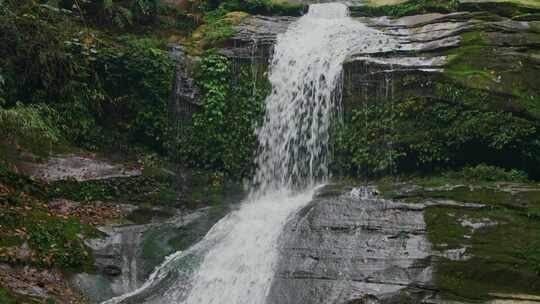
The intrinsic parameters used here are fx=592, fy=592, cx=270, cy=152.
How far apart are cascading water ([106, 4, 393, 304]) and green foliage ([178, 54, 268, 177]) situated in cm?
35

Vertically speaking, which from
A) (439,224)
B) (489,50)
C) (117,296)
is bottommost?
(117,296)

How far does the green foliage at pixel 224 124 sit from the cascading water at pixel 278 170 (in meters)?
0.35

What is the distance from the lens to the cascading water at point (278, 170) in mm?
9430

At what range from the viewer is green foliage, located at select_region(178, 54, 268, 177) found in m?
14.5

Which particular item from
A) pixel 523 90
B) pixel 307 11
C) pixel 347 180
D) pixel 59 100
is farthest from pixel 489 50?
pixel 59 100

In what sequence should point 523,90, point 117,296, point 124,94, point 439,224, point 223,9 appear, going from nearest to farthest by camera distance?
point 439,224 → point 117,296 → point 523,90 → point 124,94 → point 223,9

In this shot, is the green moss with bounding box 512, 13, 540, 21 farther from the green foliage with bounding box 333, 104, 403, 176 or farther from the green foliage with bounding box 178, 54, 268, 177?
the green foliage with bounding box 178, 54, 268, 177

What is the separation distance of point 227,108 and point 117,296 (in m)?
6.22

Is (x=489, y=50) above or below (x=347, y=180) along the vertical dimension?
above

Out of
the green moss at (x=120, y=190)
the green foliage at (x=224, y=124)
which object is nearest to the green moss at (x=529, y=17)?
the green foliage at (x=224, y=124)

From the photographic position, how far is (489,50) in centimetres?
1299

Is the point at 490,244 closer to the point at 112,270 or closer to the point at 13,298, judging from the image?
the point at 112,270

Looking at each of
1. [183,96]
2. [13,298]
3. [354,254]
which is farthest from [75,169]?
[354,254]

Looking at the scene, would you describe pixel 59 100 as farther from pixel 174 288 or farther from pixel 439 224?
pixel 439 224
